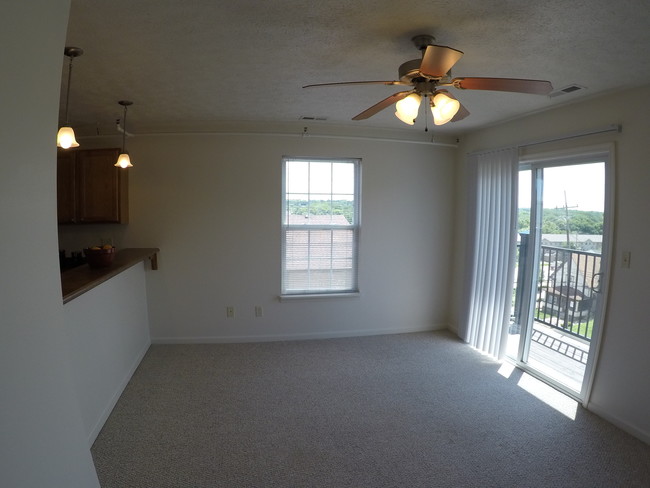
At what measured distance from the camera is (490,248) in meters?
3.75

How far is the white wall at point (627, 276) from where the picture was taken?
8.16ft

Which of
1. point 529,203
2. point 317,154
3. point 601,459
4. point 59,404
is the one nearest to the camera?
point 59,404

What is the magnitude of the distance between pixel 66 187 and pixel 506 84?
3.98 metres

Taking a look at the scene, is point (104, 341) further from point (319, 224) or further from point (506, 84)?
point (506, 84)

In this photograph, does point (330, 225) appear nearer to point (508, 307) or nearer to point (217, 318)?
point (217, 318)

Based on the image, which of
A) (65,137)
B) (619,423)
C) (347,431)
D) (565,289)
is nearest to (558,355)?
(565,289)

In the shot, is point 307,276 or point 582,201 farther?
point 307,276

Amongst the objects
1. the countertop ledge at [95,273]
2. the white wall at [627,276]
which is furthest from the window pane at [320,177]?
the white wall at [627,276]

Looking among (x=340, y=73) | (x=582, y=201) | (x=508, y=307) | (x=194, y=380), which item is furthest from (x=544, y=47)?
(x=194, y=380)

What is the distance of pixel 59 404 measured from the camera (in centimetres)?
126

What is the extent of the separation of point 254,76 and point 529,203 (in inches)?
107

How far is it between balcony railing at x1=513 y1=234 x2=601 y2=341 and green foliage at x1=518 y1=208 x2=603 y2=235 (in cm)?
16

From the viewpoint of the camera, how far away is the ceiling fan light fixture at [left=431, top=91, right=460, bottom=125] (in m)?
1.81

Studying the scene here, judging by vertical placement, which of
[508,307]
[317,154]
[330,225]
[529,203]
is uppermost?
[317,154]
